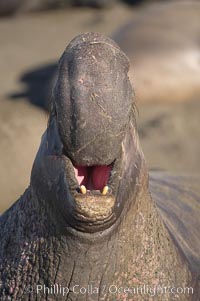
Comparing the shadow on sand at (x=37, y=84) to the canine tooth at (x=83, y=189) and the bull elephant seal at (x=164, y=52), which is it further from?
the canine tooth at (x=83, y=189)

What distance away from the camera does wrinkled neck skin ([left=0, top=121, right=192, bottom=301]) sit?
245 cm

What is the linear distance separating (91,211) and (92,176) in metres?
0.08

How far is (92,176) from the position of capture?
230 cm

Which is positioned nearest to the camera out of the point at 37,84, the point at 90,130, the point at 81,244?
the point at 90,130

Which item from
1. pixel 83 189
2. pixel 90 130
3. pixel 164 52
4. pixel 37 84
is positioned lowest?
pixel 83 189

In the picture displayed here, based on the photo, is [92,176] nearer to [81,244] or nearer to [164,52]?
[81,244]

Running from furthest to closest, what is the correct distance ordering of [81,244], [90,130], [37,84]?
[37,84] < [81,244] < [90,130]

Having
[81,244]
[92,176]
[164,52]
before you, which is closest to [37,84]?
[164,52]

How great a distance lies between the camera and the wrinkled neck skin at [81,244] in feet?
8.02

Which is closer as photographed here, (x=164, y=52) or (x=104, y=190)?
(x=104, y=190)

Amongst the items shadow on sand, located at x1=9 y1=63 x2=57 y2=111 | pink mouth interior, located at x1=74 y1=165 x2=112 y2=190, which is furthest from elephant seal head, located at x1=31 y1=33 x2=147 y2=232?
shadow on sand, located at x1=9 y1=63 x2=57 y2=111

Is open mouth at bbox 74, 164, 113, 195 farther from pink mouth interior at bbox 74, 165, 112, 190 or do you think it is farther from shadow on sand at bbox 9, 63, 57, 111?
shadow on sand at bbox 9, 63, 57, 111

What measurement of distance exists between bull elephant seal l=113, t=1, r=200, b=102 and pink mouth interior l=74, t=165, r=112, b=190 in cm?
446

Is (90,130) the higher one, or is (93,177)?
(90,130)
